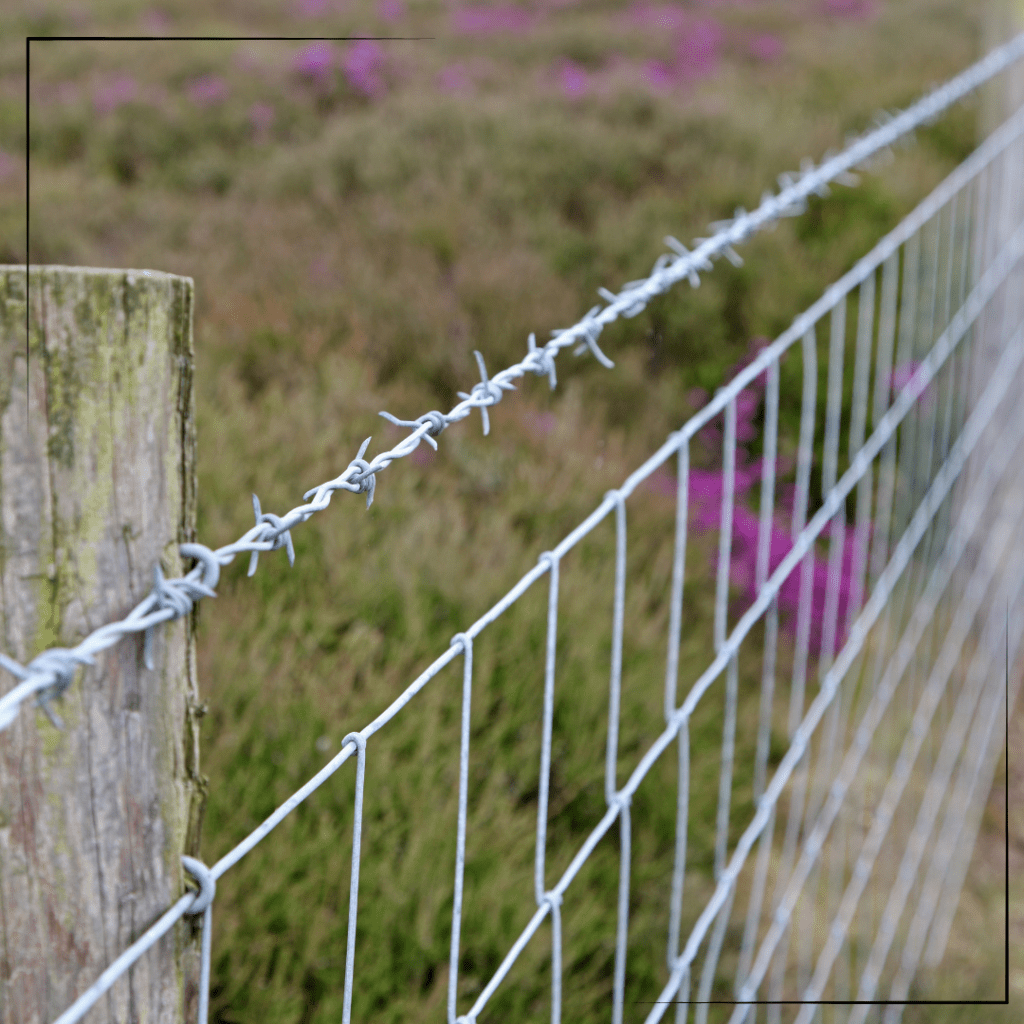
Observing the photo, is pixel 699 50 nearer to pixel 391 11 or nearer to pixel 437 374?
pixel 391 11

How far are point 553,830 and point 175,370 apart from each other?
1.86 m

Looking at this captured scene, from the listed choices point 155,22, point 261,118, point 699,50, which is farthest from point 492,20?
point 261,118

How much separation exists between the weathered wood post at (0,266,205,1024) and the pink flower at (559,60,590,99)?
6.80 metres

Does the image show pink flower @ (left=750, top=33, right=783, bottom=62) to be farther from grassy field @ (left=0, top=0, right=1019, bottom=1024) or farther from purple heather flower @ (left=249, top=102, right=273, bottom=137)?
purple heather flower @ (left=249, top=102, right=273, bottom=137)

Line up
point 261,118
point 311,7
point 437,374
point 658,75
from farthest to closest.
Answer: point 311,7 → point 658,75 → point 261,118 → point 437,374

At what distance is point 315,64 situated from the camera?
737 cm

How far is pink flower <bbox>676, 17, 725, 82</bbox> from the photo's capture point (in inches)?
318

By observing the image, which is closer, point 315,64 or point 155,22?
point 315,64

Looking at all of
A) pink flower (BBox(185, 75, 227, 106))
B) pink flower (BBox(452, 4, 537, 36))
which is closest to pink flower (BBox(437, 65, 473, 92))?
pink flower (BBox(185, 75, 227, 106))

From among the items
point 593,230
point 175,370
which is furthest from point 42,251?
point 175,370

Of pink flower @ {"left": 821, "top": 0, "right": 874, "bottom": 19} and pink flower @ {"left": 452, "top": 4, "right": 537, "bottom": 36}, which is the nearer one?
pink flower @ {"left": 452, "top": 4, "right": 537, "bottom": 36}

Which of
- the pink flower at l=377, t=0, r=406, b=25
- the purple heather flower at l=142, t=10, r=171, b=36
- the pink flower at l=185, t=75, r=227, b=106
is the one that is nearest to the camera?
the pink flower at l=185, t=75, r=227, b=106

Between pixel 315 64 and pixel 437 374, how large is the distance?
4.53m

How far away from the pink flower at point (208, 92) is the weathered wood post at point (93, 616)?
7381 millimetres
